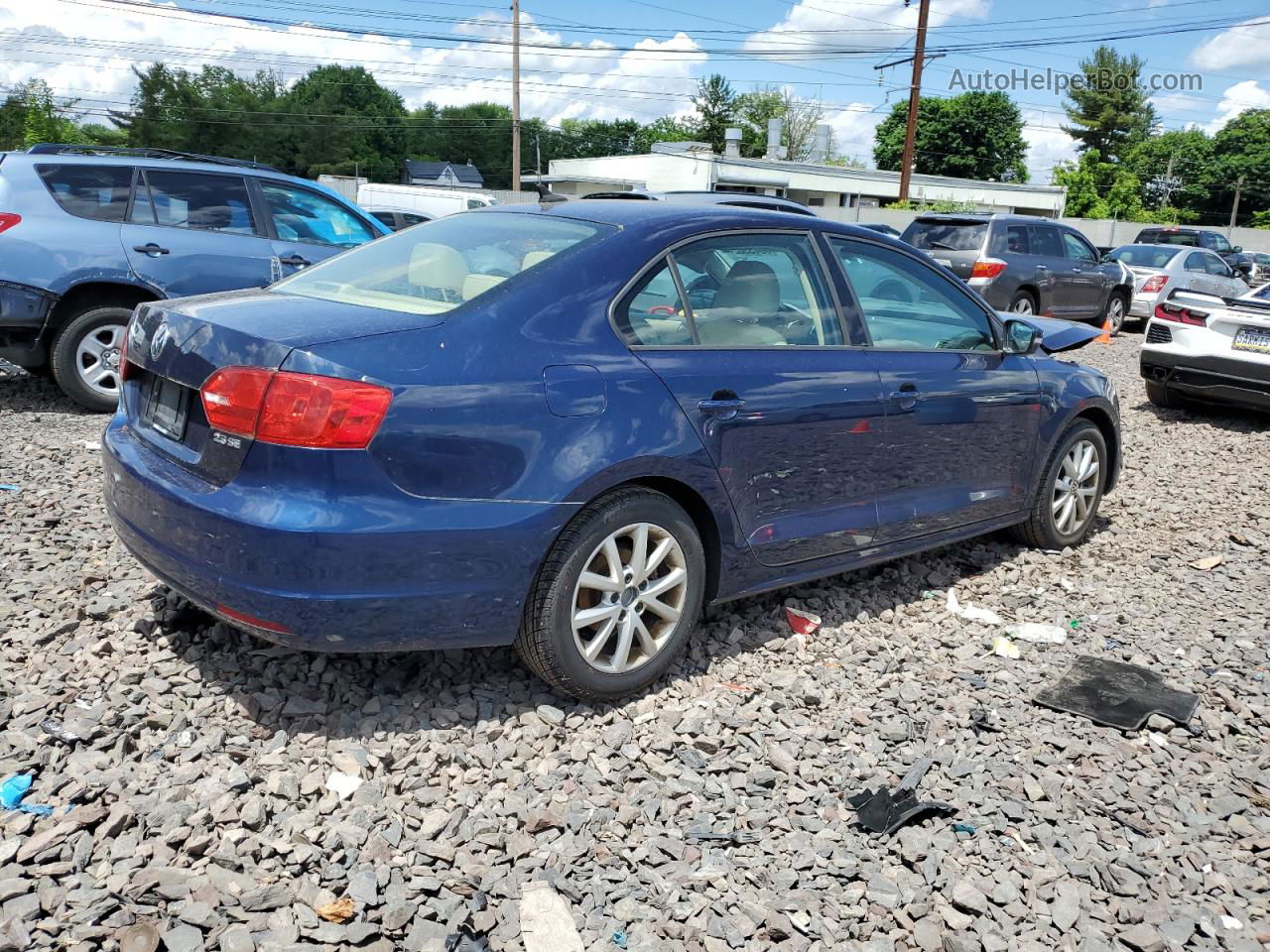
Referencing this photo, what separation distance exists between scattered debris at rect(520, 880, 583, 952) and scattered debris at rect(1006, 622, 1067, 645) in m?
2.66

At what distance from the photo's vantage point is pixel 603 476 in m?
3.32

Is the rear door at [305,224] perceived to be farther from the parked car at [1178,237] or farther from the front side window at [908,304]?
the parked car at [1178,237]

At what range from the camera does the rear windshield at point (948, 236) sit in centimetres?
1473

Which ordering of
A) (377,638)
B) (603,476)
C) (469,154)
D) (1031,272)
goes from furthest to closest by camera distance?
(469,154), (1031,272), (603,476), (377,638)

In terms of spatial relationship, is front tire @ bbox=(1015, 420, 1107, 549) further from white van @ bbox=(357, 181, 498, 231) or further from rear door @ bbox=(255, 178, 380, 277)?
white van @ bbox=(357, 181, 498, 231)

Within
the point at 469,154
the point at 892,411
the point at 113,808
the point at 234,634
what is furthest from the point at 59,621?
the point at 469,154

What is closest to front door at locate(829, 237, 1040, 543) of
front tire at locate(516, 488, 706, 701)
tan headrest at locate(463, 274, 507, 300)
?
front tire at locate(516, 488, 706, 701)

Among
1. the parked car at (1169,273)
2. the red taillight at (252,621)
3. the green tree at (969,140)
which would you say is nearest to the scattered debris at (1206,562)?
the red taillight at (252,621)

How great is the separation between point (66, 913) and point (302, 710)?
→ 102cm

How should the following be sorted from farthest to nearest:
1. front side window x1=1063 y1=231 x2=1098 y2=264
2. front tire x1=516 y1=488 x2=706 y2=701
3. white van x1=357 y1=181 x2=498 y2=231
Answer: white van x1=357 y1=181 x2=498 y2=231 < front side window x1=1063 y1=231 x2=1098 y2=264 < front tire x1=516 y1=488 x2=706 y2=701

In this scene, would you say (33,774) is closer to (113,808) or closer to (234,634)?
(113,808)

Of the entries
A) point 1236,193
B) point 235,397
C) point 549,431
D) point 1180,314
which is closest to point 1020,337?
point 549,431

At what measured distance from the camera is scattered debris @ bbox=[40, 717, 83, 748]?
10.5ft

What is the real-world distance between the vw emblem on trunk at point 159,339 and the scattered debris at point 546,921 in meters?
2.07
